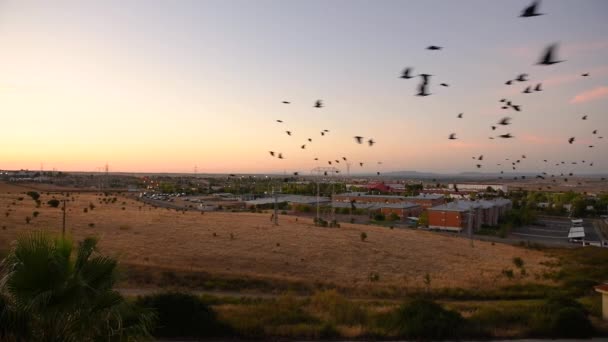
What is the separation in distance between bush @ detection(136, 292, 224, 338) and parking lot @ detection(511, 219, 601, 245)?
50.7 meters

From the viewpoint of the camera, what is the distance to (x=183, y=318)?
13086mm

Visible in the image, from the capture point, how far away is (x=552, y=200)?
110188 millimetres

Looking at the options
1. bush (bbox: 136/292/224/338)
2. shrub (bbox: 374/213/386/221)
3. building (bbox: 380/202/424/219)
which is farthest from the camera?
building (bbox: 380/202/424/219)

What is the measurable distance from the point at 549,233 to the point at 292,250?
146 feet

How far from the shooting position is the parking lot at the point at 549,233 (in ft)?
185

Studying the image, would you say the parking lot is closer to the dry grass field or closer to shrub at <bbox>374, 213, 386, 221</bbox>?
the dry grass field

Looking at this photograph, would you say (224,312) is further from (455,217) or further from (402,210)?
(402,210)

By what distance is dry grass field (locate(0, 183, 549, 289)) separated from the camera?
28891mm

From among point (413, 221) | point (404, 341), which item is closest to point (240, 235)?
point (404, 341)

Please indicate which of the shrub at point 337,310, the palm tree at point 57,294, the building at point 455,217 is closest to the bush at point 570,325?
the shrub at point 337,310

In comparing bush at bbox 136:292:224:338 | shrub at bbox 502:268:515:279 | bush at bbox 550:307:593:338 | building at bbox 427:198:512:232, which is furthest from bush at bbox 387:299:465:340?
building at bbox 427:198:512:232

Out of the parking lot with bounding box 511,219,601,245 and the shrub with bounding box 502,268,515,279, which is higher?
the shrub with bounding box 502,268,515,279

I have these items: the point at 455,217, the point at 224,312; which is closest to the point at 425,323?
the point at 224,312

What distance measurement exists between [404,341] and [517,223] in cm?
6788
